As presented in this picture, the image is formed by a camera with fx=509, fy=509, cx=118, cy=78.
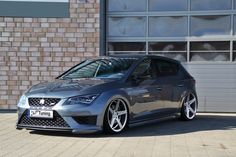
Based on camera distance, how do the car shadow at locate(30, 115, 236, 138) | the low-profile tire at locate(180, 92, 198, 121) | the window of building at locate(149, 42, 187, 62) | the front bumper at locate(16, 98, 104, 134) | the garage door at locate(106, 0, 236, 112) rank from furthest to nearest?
1. the window of building at locate(149, 42, 187, 62)
2. the garage door at locate(106, 0, 236, 112)
3. the low-profile tire at locate(180, 92, 198, 121)
4. the car shadow at locate(30, 115, 236, 138)
5. the front bumper at locate(16, 98, 104, 134)

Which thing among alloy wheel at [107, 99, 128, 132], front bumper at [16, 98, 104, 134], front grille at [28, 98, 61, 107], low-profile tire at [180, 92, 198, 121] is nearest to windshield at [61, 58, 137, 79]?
alloy wheel at [107, 99, 128, 132]

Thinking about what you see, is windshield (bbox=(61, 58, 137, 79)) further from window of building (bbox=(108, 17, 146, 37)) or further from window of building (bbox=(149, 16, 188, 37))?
window of building (bbox=(149, 16, 188, 37))

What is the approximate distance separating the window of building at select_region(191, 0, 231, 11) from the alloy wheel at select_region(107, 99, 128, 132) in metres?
5.70

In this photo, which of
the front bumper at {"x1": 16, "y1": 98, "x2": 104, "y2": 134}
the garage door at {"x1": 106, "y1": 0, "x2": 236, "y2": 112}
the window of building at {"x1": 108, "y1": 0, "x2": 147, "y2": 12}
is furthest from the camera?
the window of building at {"x1": 108, "y1": 0, "x2": 147, "y2": 12}

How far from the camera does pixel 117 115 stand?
9.16m

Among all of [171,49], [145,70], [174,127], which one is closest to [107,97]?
[145,70]

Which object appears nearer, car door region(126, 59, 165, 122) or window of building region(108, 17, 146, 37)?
car door region(126, 59, 165, 122)

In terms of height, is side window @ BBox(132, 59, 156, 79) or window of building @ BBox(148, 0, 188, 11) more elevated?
window of building @ BBox(148, 0, 188, 11)

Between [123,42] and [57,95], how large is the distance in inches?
232

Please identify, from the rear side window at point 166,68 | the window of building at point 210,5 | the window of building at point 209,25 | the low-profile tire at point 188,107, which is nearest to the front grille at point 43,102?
the rear side window at point 166,68

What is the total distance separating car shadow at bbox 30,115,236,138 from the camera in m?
9.21

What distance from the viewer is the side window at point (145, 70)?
10008 mm

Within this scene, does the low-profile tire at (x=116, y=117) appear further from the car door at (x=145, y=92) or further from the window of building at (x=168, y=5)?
the window of building at (x=168, y=5)

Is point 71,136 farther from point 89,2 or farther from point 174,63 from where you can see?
point 89,2
